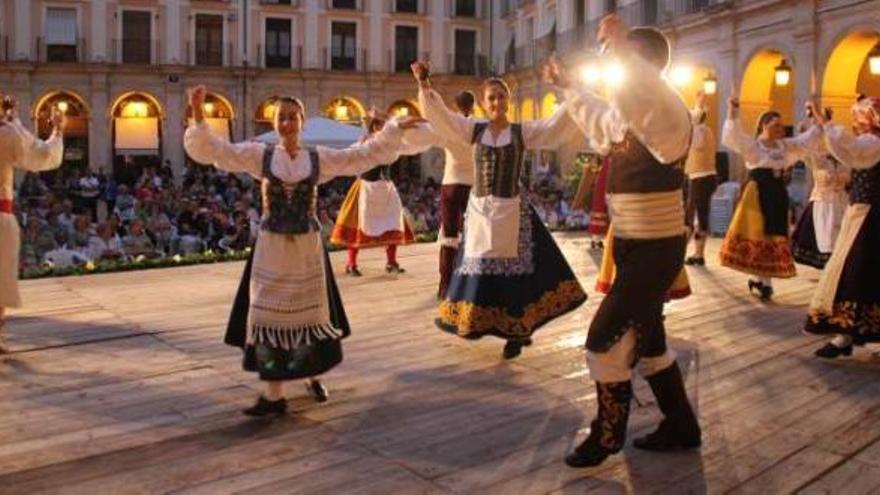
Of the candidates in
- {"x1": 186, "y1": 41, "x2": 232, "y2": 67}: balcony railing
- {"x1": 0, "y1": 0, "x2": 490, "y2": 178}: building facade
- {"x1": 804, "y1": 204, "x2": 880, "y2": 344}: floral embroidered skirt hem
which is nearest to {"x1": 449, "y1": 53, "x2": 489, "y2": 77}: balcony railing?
{"x1": 0, "y1": 0, "x2": 490, "y2": 178}: building facade

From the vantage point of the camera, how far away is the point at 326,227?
11.5 m

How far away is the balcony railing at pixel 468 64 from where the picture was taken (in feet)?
110

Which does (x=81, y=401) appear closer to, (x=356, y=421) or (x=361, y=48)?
(x=356, y=421)

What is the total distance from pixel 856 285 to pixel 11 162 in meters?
4.92

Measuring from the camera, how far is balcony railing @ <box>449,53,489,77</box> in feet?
110

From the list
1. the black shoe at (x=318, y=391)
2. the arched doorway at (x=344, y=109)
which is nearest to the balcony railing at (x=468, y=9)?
the arched doorway at (x=344, y=109)

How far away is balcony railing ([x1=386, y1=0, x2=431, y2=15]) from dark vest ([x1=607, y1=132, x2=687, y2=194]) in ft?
101

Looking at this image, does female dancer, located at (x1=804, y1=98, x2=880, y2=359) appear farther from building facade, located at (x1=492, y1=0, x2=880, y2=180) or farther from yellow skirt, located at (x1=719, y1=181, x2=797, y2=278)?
building facade, located at (x1=492, y1=0, x2=880, y2=180)

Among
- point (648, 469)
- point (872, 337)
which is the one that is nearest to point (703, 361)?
point (872, 337)

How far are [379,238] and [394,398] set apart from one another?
423cm

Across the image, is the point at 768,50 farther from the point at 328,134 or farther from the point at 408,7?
the point at 408,7

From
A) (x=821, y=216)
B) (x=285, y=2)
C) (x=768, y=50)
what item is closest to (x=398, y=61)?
(x=285, y=2)

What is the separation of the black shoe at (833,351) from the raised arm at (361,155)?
8.91 feet

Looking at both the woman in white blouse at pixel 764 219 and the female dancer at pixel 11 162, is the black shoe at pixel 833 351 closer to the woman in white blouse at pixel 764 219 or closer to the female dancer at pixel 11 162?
the woman in white blouse at pixel 764 219
